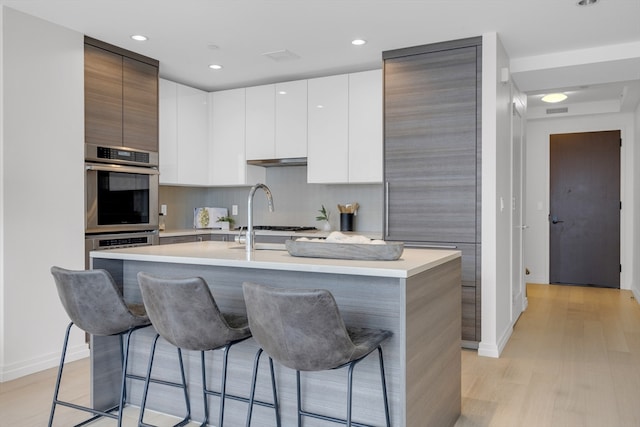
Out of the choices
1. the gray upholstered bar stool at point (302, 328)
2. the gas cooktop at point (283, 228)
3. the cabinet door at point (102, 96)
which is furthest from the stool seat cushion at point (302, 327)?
the gas cooktop at point (283, 228)

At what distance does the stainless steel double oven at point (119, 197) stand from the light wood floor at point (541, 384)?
3.20 feet

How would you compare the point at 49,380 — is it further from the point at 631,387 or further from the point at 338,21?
the point at 631,387

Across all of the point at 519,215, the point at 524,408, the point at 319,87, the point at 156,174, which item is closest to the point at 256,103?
the point at 319,87

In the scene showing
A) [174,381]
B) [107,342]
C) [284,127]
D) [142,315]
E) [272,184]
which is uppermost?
[284,127]

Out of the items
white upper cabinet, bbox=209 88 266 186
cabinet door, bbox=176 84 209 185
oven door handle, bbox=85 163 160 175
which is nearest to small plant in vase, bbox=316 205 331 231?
white upper cabinet, bbox=209 88 266 186

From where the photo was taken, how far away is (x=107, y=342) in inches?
108

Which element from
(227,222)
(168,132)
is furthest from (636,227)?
(168,132)

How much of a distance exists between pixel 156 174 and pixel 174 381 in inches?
84.0

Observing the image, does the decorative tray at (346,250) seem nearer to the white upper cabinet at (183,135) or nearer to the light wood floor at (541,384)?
the light wood floor at (541,384)

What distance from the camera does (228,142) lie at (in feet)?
16.9

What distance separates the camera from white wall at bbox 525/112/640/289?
6527 mm

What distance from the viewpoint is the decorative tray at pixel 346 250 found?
6.88 feet

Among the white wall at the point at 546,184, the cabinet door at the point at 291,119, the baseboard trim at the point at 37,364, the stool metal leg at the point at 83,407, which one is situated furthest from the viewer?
the white wall at the point at 546,184

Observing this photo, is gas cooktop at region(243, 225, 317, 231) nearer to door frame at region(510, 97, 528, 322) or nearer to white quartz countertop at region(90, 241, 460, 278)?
door frame at region(510, 97, 528, 322)
